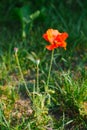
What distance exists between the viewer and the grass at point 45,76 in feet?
8.89

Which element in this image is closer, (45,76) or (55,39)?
(55,39)

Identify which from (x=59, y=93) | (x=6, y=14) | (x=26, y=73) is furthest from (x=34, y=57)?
(x=6, y=14)

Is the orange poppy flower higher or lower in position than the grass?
higher

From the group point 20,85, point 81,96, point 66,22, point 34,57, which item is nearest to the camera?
point 81,96

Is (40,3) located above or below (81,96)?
above

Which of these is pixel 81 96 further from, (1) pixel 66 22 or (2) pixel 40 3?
(2) pixel 40 3

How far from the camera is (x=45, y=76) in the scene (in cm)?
311

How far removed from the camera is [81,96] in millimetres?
2742

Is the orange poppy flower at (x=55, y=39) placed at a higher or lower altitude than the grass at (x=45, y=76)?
higher

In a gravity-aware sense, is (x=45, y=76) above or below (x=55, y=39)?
below

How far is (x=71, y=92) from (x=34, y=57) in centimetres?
65

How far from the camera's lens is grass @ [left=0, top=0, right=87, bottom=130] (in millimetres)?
2711

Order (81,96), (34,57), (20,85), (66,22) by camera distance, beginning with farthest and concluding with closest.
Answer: (66,22), (34,57), (20,85), (81,96)

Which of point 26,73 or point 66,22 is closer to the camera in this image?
point 26,73
